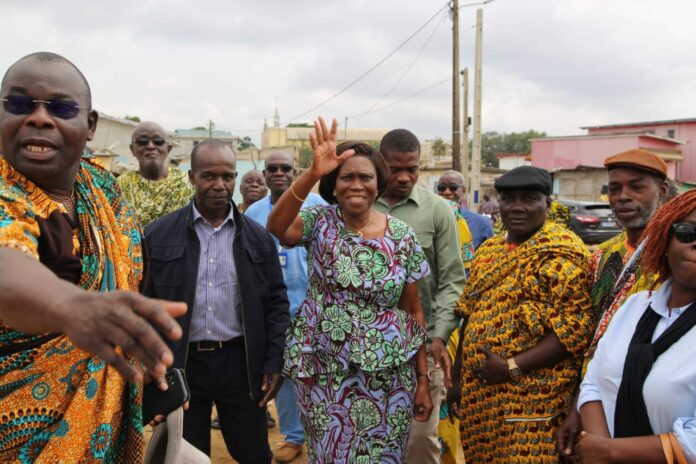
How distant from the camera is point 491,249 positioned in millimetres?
3418

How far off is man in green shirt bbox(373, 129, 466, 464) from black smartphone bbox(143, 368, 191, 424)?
5.69 ft

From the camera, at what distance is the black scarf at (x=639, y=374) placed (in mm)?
2141

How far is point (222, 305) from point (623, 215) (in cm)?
219

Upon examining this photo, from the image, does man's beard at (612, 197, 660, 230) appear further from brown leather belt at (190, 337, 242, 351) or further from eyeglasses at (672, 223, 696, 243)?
brown leather belt at (190, 337, 242, 351)

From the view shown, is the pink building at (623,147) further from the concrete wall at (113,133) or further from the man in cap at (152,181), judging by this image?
the man in cap at (152,181)

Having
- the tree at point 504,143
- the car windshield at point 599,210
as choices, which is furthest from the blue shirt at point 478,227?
the tree at point 504,143

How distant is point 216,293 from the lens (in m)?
3.31

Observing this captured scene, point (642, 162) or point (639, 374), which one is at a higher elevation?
point (642, 162)

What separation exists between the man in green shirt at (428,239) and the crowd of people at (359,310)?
1 cm

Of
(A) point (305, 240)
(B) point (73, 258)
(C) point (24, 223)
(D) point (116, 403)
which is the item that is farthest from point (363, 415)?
(C) point (24, 223)

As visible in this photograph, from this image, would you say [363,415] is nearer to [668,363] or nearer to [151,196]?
[668,363]

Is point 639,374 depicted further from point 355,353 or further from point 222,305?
point 222,305

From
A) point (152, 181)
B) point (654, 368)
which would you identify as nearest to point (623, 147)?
point (152, 181)

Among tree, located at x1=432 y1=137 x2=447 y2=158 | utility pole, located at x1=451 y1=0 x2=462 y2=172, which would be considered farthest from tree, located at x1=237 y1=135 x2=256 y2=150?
utility pole, located at x1=451 y1=0 x2=462 y2=172
